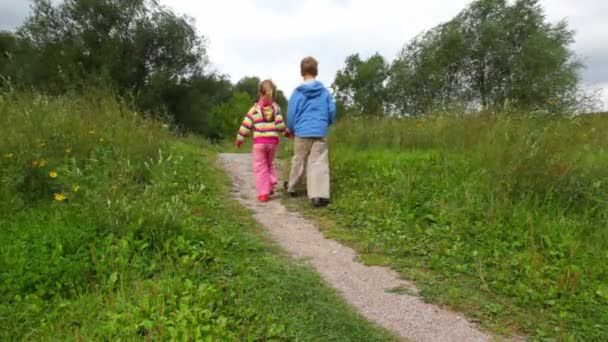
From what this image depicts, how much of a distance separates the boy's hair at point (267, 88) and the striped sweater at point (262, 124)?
18 cm

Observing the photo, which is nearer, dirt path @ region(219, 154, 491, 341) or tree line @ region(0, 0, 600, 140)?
dirt path @ region(219, 154, 491, 341)

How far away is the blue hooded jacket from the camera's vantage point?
17.9 ft

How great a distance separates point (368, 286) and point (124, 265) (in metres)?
1.86

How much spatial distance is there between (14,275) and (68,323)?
2.21ft

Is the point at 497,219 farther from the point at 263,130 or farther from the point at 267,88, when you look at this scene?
the point at 267,88

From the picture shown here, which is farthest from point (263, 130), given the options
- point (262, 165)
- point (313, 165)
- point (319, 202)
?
point (319, 202)

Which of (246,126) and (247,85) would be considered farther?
(247,85)

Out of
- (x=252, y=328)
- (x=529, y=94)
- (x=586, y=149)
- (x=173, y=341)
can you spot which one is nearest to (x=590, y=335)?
(x=252, y=328)

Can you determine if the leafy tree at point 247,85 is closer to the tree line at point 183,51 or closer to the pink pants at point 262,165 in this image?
the tree line at point 183,51

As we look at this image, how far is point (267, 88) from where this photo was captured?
19.1 ft

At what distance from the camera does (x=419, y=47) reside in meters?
31.7

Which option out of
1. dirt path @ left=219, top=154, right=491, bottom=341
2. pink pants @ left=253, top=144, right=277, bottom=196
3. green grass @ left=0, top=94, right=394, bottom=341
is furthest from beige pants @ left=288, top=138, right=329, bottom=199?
green grass @ left=0, top=94, right=394, bottom=341

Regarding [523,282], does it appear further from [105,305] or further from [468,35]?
[468,35]

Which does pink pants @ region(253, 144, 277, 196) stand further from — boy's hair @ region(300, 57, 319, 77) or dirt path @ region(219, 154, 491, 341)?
boy's hair @ region(300, 57, 319, 77)
